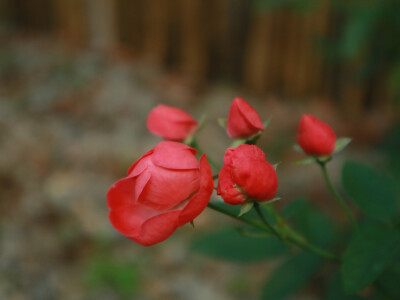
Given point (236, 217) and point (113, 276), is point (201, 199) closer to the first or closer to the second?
point (236, 217)

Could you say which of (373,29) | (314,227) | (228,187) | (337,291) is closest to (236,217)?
(228,187)

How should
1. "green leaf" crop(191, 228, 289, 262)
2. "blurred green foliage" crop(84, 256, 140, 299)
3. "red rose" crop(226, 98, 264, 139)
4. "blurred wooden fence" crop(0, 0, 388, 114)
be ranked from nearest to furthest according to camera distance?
"red rose" crop(226, 98, 264, 139), "green leaf" crop(191, 228, 289, 262), "blurred green foliage" crop(84, 256, 140, 299), "blurred wooden fence" crop(0, 0, 388, 114)

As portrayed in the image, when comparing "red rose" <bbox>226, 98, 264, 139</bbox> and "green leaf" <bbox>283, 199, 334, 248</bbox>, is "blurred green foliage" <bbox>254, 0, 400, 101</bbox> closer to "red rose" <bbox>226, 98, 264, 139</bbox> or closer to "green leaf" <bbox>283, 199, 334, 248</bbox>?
"green leaf" <bbox>283, 199, 334, 248</bbox>

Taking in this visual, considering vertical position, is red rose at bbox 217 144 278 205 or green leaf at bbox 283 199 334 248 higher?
red rose at bbox 217 144 278 205

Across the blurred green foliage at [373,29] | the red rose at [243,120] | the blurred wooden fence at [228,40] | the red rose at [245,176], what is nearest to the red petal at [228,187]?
the red rose at [245,176]

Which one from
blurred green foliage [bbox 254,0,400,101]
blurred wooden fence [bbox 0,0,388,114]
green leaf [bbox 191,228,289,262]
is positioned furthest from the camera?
blurred wooden fence [bbox 0,0,388,114]

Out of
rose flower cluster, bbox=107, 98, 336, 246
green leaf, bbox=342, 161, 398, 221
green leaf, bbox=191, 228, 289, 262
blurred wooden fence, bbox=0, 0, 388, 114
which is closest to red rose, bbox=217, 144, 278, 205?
rose flower cluster, bbox=107, 98, 336, 246
